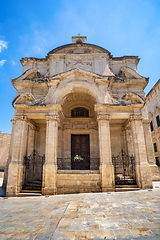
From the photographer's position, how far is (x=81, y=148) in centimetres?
1437

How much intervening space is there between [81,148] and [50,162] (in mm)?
4936

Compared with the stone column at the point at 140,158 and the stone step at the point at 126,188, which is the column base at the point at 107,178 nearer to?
the stone step at the point at 126,188

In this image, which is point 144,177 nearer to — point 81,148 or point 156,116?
point 81,148

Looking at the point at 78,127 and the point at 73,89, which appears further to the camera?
the point at 78,127

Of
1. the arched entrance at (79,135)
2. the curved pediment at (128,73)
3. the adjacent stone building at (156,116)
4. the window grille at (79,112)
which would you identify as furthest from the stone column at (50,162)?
the adjacent stone building at (156,116)

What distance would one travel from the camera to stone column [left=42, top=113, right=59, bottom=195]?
941 centimetres

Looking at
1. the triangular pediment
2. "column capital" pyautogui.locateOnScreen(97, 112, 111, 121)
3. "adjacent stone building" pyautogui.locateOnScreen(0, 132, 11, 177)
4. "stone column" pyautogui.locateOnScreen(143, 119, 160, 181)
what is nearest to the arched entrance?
the triangular pediment

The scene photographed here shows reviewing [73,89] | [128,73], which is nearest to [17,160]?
[73,89]

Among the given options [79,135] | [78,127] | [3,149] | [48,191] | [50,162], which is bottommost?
[48,191]

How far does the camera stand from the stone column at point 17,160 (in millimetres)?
9534

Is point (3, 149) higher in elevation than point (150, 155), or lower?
higher

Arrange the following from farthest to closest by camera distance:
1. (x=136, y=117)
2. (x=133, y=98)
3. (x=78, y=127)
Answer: (x=78, y=127) < (x=133, y=98) < (x=136, y=117)

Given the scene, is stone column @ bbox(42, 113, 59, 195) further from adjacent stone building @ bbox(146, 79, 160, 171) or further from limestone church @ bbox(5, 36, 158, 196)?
adjacent stone building @ bbox(146, 79, 160, 171)

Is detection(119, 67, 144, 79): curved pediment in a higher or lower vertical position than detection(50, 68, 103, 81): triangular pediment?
higher
